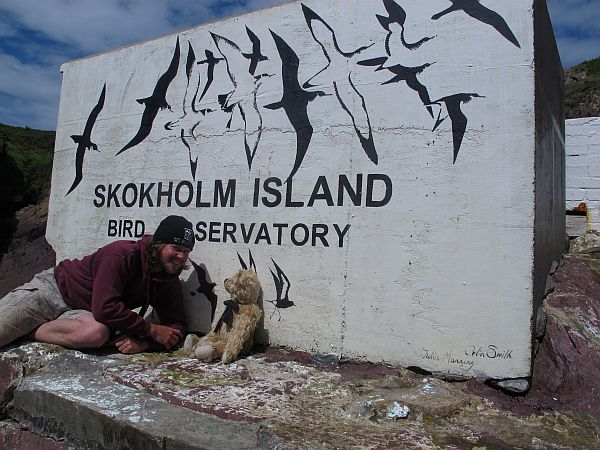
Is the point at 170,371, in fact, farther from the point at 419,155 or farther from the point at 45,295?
the point at 419,155

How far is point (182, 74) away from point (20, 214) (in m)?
3.93

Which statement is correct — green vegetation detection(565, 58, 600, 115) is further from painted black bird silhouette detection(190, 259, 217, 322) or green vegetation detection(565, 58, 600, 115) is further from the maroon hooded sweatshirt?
the maroon hooded sweatshirt

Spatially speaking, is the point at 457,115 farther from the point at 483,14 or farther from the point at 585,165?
the point at 585,165

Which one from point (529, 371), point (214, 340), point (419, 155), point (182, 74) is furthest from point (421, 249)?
point (182, 74)

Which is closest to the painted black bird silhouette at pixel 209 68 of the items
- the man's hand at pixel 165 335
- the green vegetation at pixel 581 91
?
the man's hand at pixel 165 335

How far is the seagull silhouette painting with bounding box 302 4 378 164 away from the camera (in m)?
3.57

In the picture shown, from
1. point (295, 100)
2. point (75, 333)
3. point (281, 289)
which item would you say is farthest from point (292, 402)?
point (295, 100)

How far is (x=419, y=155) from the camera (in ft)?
11.1

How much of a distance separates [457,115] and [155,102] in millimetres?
2697

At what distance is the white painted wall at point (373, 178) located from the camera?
3.11 meters

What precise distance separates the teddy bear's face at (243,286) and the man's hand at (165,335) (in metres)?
0.53

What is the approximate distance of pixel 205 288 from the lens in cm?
409

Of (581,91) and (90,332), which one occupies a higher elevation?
(581,91)
